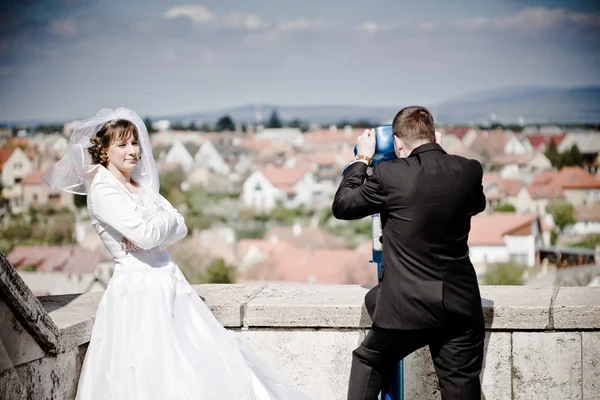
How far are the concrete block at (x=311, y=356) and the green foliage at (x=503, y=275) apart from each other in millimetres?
75747

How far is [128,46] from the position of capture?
13288 centimetres

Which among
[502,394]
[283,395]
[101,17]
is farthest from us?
[101,17]

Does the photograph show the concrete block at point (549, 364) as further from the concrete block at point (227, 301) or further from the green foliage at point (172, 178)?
the green foliage at point (172, 178)

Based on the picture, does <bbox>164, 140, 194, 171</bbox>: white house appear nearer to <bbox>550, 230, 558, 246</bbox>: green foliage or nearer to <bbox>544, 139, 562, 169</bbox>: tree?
<bbox>550, 230, 558, 246</bbox>: green foliage

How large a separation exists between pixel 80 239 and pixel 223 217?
17.5 metres

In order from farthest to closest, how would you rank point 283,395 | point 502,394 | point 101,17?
point 101,17
point 502,394
point 283,395

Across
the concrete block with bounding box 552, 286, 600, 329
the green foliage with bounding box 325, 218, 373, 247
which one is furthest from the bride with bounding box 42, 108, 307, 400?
the green foliage with bounding box 325, 218, 373, 247

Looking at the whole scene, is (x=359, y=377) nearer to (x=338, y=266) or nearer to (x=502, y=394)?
(x=502, y=394)

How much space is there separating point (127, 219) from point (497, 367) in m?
1.56

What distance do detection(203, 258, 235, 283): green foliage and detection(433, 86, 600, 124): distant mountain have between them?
1987 inches

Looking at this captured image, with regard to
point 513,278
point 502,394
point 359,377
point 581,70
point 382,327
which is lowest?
point 513,278

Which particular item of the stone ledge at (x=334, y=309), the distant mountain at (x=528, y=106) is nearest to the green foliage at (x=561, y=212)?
the distant mountain at (x=528, y=106)

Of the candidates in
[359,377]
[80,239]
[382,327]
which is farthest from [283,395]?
[80,239]

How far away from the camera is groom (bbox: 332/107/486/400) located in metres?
2.38
